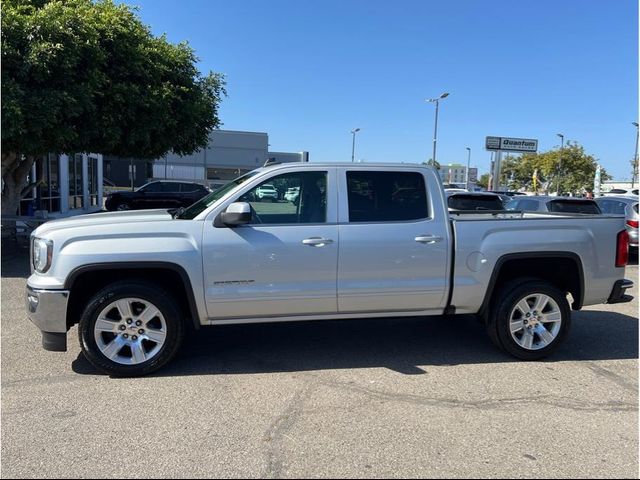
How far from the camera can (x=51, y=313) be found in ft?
13.9

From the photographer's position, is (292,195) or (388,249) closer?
(388,249)

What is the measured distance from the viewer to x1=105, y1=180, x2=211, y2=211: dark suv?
73.7 ft

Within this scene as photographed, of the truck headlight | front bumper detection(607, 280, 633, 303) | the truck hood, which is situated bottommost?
front bumper detection(607, 280, 633, 303)

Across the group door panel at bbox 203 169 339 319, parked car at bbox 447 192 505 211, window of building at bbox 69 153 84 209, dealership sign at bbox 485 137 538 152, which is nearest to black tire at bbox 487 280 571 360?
door panel at bbox 203 169 339 319

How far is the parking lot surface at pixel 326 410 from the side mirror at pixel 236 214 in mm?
1363

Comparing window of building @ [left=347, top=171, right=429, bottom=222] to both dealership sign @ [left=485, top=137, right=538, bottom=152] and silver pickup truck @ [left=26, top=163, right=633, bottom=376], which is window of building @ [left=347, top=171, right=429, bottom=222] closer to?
silver pickup truck @ [left=26, top=163, right=633, bottom=376]

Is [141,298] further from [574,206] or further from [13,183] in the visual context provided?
[13,183]

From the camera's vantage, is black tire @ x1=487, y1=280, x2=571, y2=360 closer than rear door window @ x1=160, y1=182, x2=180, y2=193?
Yes

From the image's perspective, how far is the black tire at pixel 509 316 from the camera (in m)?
4.88

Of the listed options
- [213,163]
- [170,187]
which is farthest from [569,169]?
[170,187]

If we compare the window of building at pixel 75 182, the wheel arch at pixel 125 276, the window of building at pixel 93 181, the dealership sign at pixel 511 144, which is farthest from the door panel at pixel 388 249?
the dealership sign at pixel 511 144

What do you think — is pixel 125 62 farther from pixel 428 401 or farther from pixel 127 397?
pixel 428 401

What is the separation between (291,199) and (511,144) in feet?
120

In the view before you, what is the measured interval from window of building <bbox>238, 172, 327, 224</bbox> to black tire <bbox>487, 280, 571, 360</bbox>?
6.33 ft
